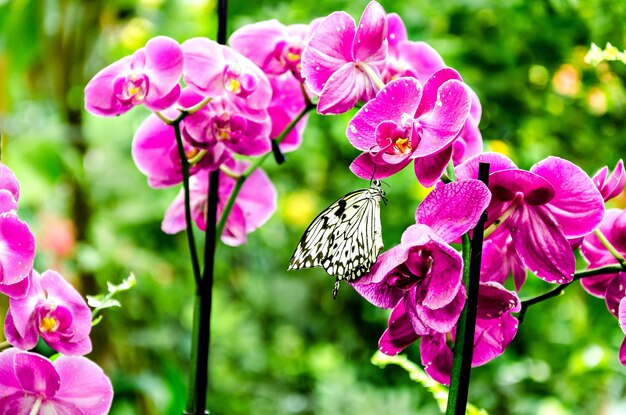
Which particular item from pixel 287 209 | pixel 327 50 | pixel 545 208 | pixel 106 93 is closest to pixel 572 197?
pixel 545 208

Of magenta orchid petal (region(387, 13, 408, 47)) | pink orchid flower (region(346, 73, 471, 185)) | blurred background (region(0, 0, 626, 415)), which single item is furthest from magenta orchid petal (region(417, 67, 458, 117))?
blurred background (region(0, 0, 626, 415))

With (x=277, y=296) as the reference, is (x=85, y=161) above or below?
above

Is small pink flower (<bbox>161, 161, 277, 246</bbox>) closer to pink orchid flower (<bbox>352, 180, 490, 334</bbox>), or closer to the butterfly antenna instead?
the butterfly antenna

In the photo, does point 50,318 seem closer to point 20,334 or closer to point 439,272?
point 20,334

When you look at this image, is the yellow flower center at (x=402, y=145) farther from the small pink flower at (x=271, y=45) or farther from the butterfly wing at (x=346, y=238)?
the small pink flower at (x=271, y=45)

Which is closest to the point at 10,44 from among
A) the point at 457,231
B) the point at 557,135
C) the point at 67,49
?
the point at 67,49

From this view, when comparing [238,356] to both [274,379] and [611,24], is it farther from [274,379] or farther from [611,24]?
[611,24]
